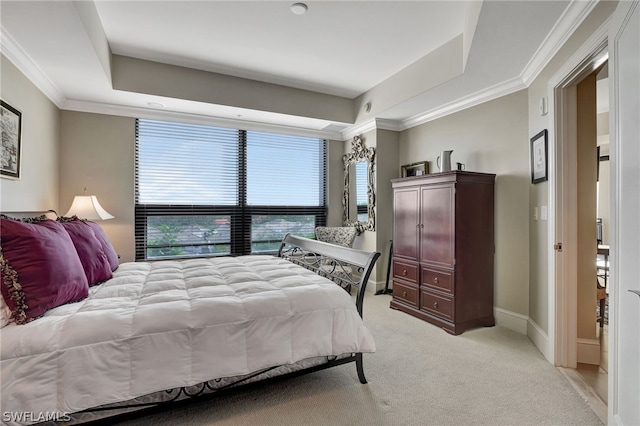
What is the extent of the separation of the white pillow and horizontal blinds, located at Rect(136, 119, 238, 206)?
279 cm

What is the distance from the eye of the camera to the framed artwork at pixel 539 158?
8.37 feet

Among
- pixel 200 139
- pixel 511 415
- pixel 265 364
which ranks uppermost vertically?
pixel 200 139

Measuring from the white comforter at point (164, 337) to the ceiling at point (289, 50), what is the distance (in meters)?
1.90

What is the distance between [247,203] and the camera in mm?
4602

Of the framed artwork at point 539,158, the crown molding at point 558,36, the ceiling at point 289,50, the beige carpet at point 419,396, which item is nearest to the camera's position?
the beige carpet at point 419,396

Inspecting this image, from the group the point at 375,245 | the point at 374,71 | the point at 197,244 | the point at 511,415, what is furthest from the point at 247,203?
the point at 511,415

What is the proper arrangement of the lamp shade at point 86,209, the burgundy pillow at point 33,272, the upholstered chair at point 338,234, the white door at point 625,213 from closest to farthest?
1. the white door at point 625,213
2. the burgundy pillow at point 33,272
3. the lamp shade at point 86,209
4. the upholstered chair at point 338,234

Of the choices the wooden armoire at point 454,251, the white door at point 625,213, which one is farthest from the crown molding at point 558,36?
the wooden armoire at point 454,251

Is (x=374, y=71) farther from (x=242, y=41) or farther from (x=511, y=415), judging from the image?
(x=511, y=415)

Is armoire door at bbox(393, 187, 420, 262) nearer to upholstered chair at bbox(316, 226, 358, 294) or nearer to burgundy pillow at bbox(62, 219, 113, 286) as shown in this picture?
upholstered chair at bbox(316, 226, 358, 294)

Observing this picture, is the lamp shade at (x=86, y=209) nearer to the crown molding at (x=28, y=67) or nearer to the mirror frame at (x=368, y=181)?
the crown molding at (x=28, y=67)

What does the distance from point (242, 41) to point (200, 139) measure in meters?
1.71

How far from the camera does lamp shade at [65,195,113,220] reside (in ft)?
10.8

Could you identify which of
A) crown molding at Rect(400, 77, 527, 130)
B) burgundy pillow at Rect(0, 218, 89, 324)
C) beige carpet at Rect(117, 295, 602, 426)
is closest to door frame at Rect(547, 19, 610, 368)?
beige carpet at Rect(117, 295, 602, 426)
